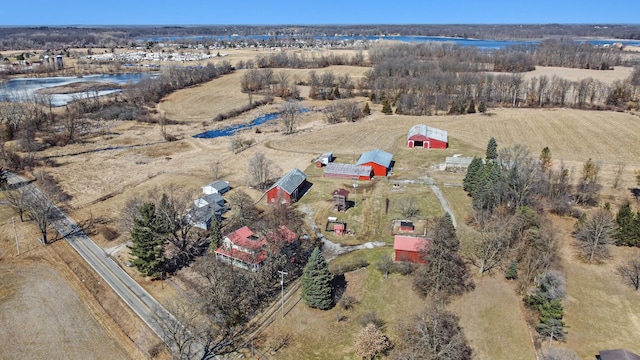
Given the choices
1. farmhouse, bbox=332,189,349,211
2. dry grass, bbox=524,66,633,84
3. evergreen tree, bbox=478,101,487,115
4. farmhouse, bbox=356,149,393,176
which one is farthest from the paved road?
dry grass, bbox=524,66,633,84

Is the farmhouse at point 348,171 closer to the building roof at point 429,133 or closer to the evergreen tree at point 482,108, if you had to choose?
the building roof at point 429,133

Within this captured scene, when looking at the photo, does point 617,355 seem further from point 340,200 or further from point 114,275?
point 114,275

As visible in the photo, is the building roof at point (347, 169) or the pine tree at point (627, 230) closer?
the pine tree at point (627, 230)

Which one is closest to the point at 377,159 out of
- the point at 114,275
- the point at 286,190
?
the point at 286,190

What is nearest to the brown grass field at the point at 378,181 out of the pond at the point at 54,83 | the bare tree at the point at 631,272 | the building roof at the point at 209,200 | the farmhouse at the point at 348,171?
the bare tree at the point at 631,272

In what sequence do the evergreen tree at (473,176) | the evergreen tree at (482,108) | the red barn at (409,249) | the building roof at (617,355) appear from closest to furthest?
the building roof at (617,355), the red barn at (409,249), the evergreen tree at (473,176), the evergreen tree at (482,108)

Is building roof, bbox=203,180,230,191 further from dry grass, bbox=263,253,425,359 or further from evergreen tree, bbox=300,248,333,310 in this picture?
evergreen tree, bbox=300,248,333,310
